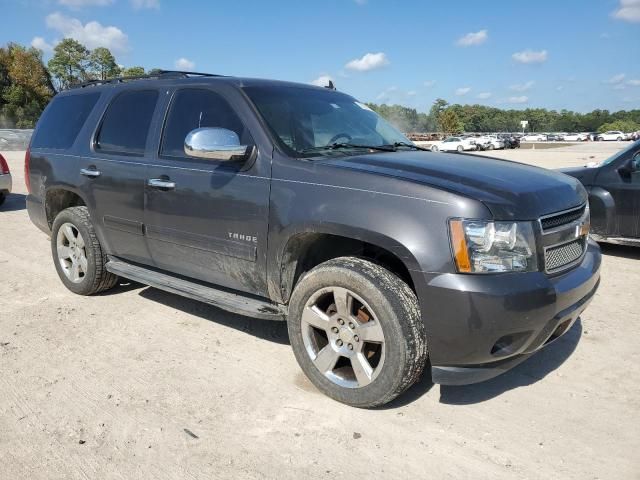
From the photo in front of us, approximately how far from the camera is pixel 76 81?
1088 inches

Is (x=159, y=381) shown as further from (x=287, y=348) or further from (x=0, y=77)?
(x=0, y=77)

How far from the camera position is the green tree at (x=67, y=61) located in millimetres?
84250

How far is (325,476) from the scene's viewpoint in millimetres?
2543

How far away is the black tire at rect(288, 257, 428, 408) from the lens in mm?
2852

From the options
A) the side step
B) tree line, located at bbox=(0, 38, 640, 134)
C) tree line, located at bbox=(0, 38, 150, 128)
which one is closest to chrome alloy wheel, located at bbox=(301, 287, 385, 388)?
the side step

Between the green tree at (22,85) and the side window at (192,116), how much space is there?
66347mm

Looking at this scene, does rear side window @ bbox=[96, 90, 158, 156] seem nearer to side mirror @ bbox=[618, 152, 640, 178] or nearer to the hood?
the hood

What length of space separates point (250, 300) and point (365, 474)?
1502 mm

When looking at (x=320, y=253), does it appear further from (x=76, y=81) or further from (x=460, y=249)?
(x=76, y=81)

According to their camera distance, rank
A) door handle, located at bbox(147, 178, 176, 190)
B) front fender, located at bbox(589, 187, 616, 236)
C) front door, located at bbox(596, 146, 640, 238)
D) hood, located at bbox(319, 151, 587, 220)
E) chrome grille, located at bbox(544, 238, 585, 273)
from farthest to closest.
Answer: front fender, located at bbox(589, 187, 616, 236), front door, located at bbox(596, 146, 640, 238), door handle, located at bbox(147, 178, 176, 190), chrome grille, located at bbox(544, 238, 585, 273), hood, located at bbox(319, 151, 587, 220)

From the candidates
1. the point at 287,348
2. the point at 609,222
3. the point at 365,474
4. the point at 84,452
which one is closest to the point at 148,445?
the point at 84,452

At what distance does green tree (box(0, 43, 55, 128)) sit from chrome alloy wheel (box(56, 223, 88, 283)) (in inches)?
2553

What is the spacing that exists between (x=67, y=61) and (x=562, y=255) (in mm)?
95620

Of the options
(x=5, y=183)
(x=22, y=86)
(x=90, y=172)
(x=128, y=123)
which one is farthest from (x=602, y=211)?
(x=22, y=86)
